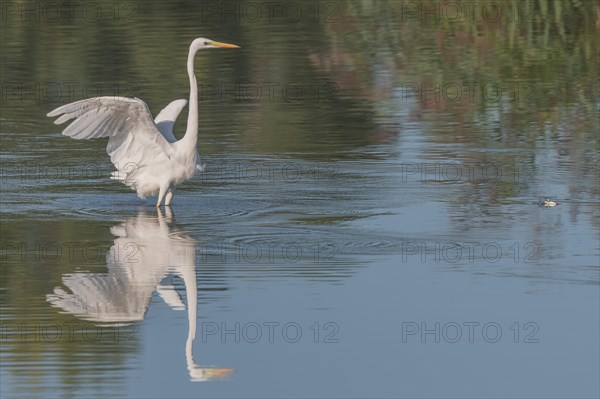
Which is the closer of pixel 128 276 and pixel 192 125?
pixel 128 276

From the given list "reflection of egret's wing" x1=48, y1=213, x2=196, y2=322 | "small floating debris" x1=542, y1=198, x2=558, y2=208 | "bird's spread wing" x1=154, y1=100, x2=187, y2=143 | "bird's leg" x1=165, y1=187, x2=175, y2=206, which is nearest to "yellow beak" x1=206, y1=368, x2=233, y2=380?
"reflection of egret's wing" x1=48, y1=213, x2=196, y2=322

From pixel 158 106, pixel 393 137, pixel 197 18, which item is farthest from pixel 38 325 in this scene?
pixel 197 18

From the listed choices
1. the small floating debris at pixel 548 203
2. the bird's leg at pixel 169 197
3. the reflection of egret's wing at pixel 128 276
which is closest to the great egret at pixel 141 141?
the bird's leg at pixel 169 197

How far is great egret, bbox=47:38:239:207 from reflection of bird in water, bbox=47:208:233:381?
0.70m

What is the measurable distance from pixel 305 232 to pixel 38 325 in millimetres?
3120

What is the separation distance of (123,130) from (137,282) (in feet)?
9.44

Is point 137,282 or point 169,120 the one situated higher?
point 169,120

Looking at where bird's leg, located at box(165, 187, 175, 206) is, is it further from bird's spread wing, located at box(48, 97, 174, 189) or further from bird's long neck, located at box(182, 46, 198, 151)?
bird's long neck, located at box(182, 46, 198, 151)

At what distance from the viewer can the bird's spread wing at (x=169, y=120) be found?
1463cm

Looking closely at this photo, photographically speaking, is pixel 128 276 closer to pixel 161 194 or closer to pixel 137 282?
pixel 137 282

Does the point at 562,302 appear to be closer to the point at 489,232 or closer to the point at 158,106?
the point at 489,232

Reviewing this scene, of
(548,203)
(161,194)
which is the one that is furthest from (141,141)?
(548,203)

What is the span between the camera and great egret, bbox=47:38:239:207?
44.5ft

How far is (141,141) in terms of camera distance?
46.0 ft
